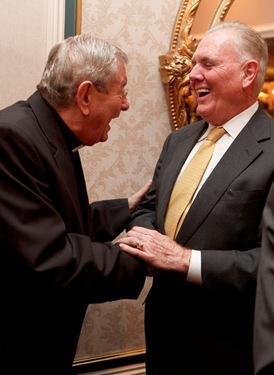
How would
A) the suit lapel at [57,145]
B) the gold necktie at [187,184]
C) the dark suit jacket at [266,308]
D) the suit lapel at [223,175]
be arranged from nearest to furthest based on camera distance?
the dark suit jacket at [266,308] < the suit lapel at [57,145] < the suit lapel at [223,175] < the gold necktie at [187,184]

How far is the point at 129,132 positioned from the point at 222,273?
3.44ft

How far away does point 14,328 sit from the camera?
164 centimetres

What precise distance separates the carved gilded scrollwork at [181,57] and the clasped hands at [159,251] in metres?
0.99

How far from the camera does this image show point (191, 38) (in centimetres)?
257

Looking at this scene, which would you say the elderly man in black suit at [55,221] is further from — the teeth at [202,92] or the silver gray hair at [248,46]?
the silver gray hair at [248,46]

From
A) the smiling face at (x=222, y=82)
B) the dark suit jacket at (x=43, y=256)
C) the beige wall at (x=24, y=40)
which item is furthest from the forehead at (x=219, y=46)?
the beige wall at (x=24, y=40)

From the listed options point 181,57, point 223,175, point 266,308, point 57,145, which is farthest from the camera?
point 181,57

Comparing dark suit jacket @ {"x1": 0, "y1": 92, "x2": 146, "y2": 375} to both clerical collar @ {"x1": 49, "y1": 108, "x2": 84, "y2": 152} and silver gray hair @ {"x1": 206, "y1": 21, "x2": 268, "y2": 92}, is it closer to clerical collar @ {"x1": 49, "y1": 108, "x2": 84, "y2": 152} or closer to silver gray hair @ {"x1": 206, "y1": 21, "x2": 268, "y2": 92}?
clerical collar @ {"x1": 49, "y1": 108, "x2": 84, "y2": 152}

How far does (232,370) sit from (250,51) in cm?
104

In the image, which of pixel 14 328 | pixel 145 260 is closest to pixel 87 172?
pixel 145 260

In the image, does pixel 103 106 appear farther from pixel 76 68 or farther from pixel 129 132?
pixel 129 132

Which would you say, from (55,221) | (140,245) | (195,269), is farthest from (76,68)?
(195,269)

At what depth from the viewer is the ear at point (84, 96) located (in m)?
1.69

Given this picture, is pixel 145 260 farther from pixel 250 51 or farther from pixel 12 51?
pixel 12 51
